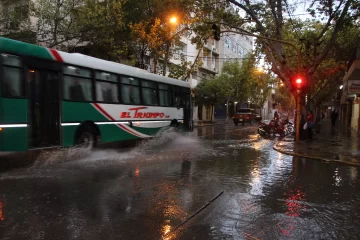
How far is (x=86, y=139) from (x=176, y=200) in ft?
20.2

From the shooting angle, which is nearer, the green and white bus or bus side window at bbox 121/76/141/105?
the green and white bus

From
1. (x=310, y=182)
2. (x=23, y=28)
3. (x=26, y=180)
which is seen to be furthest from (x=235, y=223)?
(x=23, y=28)

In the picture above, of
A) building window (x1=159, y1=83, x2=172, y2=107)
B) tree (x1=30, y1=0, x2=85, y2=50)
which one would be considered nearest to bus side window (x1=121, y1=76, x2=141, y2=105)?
building window (x1=159, y1=83, x2=172, y2=107)

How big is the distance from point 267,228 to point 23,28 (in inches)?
838

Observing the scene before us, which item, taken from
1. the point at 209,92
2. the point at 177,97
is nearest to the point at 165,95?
the point at 177,97

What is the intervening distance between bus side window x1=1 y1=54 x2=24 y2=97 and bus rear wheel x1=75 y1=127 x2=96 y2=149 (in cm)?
261

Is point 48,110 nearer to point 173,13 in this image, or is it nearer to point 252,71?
point 173,13

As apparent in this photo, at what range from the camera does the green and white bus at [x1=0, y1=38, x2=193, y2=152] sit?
8422 mm

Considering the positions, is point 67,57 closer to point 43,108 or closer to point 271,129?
point 43,108

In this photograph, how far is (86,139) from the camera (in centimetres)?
1116

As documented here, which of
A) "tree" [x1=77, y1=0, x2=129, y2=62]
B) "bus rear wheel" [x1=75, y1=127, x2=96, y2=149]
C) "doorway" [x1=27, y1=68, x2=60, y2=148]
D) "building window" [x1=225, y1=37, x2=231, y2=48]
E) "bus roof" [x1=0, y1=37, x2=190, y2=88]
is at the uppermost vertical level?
"building window" [x1=225, y1=37, x2=231, y2=48]

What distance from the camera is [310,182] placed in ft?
25.7

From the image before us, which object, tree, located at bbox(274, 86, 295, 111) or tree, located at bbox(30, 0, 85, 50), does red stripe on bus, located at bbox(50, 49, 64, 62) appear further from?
tree, located at bbox(274, 86, 295, 111)

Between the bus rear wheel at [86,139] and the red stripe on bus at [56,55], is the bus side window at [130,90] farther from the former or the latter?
the red stripe on bus at [56,55]
